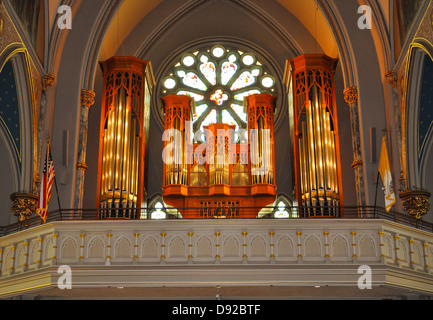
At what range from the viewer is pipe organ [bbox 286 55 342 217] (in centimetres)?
1515

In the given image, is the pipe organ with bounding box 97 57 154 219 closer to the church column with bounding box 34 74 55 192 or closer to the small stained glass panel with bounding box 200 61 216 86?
the church column with bounding box 34 74 55 192

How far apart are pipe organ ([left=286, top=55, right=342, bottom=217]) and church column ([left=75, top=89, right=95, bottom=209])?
4886 mm

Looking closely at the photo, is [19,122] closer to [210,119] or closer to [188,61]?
[210,119]

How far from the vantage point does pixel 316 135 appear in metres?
15.9

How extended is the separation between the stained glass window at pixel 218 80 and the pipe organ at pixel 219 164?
158 cm

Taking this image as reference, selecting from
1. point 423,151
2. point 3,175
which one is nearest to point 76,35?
point 3,175

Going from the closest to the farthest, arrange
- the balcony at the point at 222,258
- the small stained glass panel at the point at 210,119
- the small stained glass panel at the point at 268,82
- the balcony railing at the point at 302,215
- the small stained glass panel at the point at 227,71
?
1. the balcony at the point at 222,258
2. the balcony railing at the point at 302,215
3. the small stained glass panel at the point at 210,119
4. the small stained glass panel at the point at 268,82
5. the small stained glass panel at the point at 227,71

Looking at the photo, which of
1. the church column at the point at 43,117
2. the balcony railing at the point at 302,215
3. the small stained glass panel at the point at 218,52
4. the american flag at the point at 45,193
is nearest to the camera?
the american flag at the point at 45,193

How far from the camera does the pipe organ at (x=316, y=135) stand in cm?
1515

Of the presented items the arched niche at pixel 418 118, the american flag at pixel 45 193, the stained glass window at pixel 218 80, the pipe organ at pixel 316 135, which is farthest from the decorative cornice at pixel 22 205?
the arched niche at pixel 418 118


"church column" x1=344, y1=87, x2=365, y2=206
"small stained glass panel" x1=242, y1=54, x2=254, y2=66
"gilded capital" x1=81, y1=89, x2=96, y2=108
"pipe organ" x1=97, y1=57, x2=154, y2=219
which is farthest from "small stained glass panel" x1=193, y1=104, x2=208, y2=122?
"church column" x1=344, y1=87, x2=365, y2=206

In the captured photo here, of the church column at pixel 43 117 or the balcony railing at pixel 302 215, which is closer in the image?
the balcony railing at pixel 302 215

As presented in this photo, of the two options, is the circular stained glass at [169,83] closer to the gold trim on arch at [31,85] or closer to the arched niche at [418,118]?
the gold trim on arch at [31,85]

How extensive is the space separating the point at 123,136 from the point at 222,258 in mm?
4864
